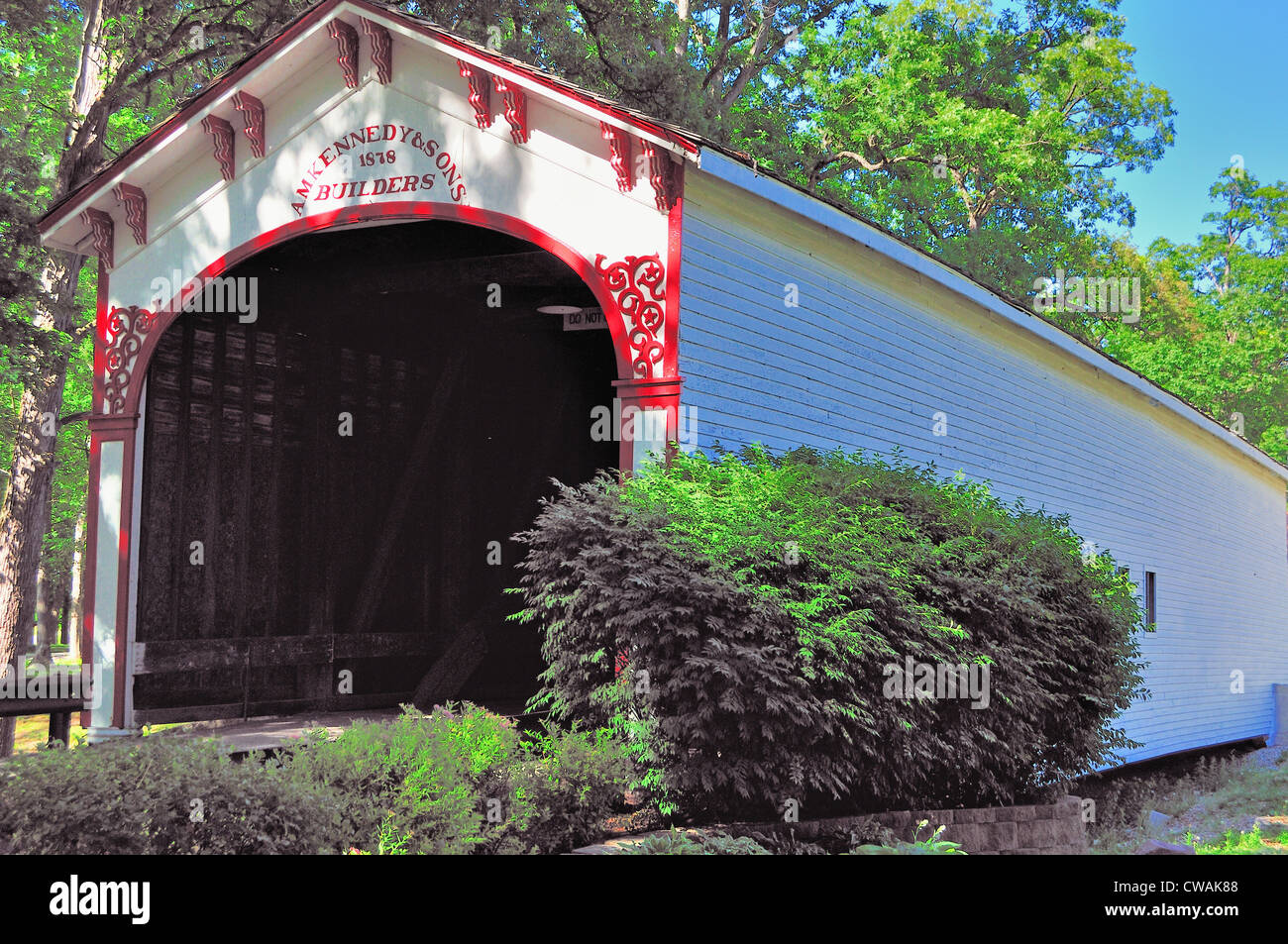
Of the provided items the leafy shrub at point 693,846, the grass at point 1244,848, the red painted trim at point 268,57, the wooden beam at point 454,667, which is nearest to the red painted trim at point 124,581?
the red painted trim at point 268,57

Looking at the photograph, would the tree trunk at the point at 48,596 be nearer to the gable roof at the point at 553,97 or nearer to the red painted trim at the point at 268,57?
the red painted trim at the point at 268,57

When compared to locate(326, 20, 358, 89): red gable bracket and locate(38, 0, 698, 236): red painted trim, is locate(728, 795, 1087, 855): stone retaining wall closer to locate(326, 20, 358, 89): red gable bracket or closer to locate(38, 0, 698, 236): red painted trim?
locate(38, 0, 698, 236): red painted trim

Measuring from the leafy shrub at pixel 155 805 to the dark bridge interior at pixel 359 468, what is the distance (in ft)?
20.3

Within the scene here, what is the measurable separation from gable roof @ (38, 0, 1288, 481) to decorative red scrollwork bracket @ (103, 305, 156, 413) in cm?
120

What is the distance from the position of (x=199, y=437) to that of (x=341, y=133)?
3854 mm

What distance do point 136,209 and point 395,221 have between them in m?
3.11

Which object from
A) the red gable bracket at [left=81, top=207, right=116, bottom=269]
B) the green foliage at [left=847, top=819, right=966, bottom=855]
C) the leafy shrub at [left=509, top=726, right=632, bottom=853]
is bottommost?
the green foliage at [left=847, top=819, right=966, bottom=855]

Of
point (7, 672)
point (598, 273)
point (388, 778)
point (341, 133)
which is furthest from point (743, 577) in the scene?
point (7, 672)

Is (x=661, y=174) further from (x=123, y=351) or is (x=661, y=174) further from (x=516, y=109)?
(x=123, y=351)

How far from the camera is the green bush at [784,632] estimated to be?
742cm

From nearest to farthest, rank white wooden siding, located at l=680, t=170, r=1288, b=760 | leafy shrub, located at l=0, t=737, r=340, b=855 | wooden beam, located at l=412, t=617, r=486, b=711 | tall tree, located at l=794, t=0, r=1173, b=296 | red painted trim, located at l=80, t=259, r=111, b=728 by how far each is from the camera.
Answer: leafy shrub, located at l=0, t=737, r=340, b=855
white wooden siding, located at l=680, t=170, r=1288, b=760
red painted trim, located at l=80, t=259, r=111, b=728
wooden beam, located at l=412, t=617, r=486, b=711
tall tree, located at l=794, t=0, r=1173, b=296

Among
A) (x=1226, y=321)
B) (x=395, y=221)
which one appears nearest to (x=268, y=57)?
(x=395, y=221)

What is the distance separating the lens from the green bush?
7.42 meters

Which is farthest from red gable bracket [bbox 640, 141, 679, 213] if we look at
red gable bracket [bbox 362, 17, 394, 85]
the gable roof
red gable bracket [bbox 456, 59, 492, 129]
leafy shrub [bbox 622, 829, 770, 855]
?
leafy shrub [bbox 622, 829, 770, 855]
